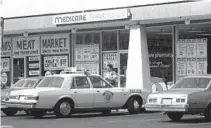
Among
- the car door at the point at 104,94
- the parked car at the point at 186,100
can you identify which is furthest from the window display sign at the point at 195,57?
the parked car at the point at 186,100

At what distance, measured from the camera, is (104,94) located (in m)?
20.4

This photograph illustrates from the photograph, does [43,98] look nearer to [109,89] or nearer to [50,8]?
[109,89]

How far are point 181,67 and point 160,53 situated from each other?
1.34m

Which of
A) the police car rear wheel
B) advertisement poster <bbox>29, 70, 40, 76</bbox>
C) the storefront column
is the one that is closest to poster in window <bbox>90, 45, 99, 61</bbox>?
the storefront column

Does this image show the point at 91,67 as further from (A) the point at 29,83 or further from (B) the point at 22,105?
(B) the point at 22,105

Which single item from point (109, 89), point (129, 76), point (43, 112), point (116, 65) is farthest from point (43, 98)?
point (116, 65)

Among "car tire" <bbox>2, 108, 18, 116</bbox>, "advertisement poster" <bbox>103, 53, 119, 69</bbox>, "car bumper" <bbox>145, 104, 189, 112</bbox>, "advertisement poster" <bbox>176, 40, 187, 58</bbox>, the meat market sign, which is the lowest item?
"car tire" <bbox>2, 108, 18, 116</bbox>

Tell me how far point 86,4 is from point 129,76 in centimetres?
408

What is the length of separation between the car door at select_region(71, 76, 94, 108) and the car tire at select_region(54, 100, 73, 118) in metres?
0.29

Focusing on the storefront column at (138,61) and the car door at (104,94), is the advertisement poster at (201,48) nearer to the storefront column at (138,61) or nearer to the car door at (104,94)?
the storefront column at (138,61)

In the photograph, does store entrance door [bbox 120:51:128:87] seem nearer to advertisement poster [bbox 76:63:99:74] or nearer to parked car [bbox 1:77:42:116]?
advertisement poster [bbox 76:63:99:74]

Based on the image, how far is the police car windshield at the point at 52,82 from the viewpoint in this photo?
19944mm

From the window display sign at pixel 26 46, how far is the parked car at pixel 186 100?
15.2 m

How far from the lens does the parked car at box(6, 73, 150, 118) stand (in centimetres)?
1903
